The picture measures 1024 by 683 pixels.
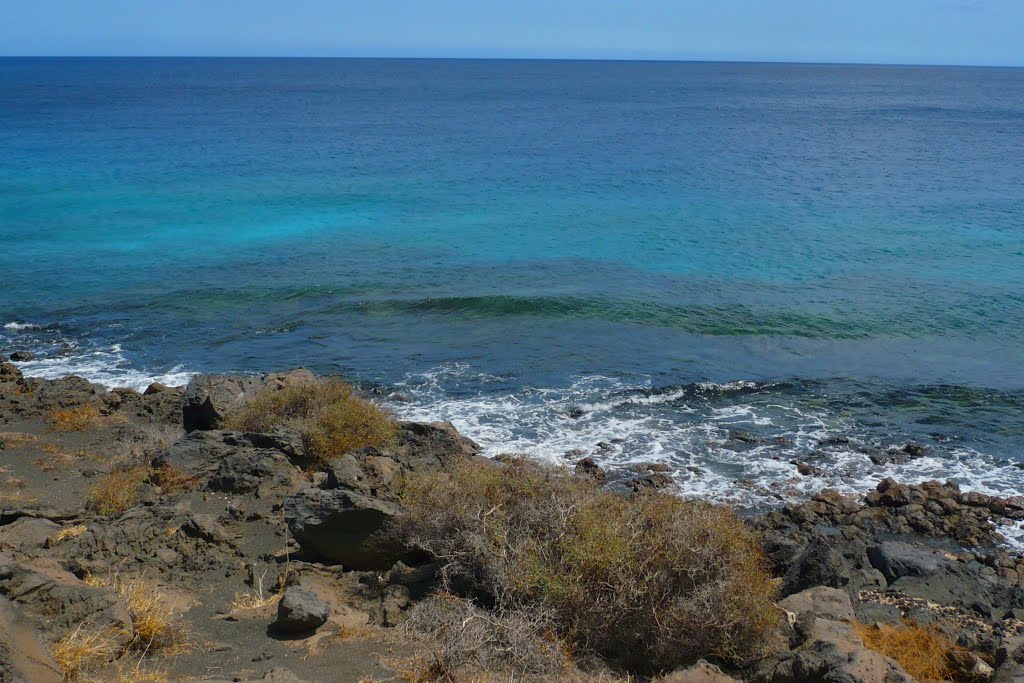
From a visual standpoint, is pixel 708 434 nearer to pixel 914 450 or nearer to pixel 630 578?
pixel 914 450

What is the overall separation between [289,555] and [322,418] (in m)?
3.74

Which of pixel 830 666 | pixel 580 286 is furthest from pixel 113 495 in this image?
pixel 580 286

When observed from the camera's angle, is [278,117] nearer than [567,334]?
No

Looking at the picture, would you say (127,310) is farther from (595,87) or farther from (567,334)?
(595,87)

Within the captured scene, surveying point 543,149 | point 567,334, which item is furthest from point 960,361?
point 543,149

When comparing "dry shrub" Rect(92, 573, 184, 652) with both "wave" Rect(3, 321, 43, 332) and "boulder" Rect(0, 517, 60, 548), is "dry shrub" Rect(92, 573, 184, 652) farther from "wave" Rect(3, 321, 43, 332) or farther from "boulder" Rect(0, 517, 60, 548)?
"wave" Rect(3, 321, 43, 332)

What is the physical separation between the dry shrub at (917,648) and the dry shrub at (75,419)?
13414 millimetres

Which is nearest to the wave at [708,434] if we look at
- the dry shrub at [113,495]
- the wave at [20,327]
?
the dry shrub at [113,495]

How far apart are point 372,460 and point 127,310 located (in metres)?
16.8

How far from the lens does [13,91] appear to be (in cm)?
12112

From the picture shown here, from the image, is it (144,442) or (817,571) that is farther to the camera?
(144,442)

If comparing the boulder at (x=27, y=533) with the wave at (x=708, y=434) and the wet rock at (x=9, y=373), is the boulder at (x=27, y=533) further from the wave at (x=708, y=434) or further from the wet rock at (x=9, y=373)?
the wet rock at (x=9, y=373)

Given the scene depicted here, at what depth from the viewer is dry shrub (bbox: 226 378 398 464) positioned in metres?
13.8

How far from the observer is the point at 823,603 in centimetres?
1007
